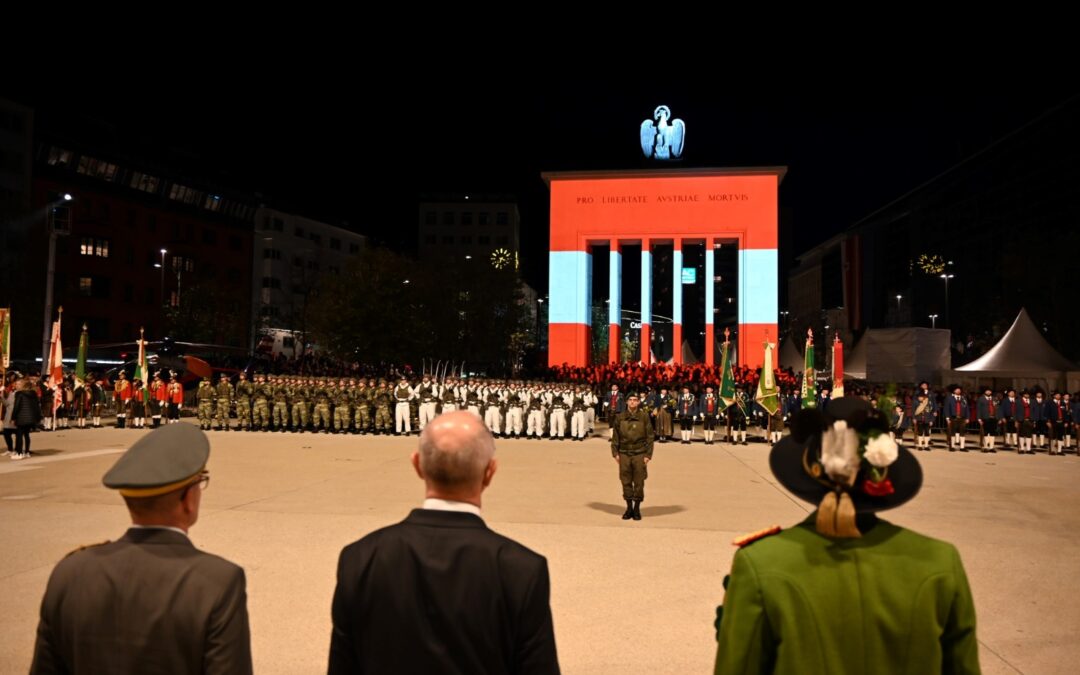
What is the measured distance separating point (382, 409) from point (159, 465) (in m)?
24.0

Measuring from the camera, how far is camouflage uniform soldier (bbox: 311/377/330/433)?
86.0ft

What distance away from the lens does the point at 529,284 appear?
Answer: 413ft

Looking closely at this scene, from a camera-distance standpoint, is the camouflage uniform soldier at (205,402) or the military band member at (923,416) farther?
the camouflage uniform soldier at (205,402)

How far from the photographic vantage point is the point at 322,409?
85.9 feet

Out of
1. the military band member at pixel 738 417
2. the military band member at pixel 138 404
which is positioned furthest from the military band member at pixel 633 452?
the military band member at pixel 138 404

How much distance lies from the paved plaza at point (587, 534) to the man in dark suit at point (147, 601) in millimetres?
2828

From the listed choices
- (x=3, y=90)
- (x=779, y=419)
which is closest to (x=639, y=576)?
(x=779, y=419)

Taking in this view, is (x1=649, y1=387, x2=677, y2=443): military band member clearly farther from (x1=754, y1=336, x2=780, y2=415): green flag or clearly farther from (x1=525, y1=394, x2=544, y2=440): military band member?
(x1=754, y1=336, x2=780, y2=415): green flag

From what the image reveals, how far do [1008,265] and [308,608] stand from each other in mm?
49606

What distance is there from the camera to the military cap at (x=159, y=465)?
256cm

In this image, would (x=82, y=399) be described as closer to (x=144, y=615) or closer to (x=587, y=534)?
(x=587, y=534)

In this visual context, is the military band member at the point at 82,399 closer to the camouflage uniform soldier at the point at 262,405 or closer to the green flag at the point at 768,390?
the camouflage uniform soldier at the point at 262,405

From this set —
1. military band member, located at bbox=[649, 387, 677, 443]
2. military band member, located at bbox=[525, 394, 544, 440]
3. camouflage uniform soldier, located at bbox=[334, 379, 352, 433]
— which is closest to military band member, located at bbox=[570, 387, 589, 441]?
military band member, located at bbox=[525, 394, 544, 440]

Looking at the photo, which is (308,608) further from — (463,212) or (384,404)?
(463,212)
